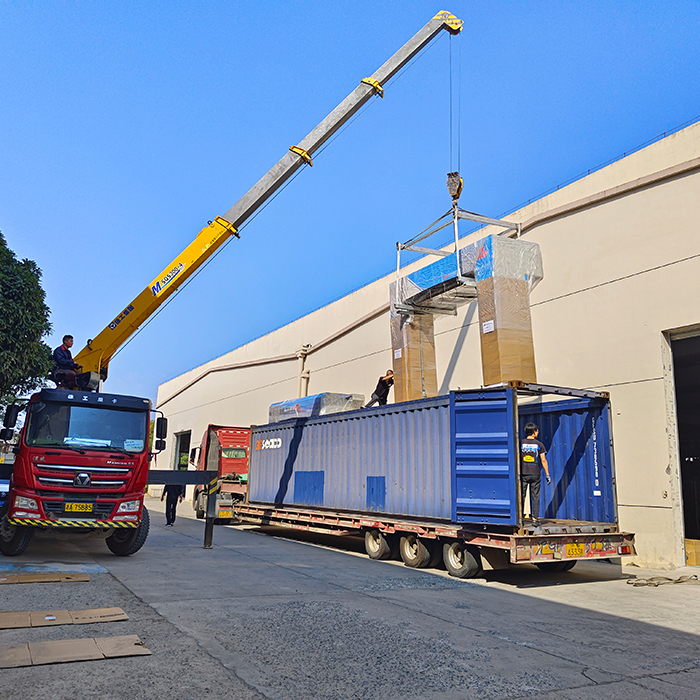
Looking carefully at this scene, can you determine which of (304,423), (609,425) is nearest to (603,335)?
(609,425)

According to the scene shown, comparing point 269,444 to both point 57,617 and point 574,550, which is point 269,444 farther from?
point 57,617

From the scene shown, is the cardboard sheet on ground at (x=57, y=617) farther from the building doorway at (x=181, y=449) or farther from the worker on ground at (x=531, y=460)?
the building doorway at (x=181, y=449)

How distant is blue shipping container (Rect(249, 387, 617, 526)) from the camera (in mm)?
9164

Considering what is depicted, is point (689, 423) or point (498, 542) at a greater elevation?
point (689, 423)

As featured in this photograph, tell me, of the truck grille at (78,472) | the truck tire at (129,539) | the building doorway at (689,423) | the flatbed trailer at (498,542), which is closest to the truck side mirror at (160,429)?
the truck grille at (78,472)

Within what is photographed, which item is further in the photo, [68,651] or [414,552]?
[414,552]

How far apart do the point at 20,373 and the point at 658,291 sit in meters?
15.3

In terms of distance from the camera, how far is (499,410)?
30.2 ft

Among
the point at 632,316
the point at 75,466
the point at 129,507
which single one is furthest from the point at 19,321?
the point at 632,316

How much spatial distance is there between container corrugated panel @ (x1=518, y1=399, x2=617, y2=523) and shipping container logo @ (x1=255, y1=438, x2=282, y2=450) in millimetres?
6738

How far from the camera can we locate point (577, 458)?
10680mm

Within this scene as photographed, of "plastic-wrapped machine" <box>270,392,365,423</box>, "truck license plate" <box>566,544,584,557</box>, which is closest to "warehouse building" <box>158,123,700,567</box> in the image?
"plastic-wrapped machine" <box>270,392,365,423</box>

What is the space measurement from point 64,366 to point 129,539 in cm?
323

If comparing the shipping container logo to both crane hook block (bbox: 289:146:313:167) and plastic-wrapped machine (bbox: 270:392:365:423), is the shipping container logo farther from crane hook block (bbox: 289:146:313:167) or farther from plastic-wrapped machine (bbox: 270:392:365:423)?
crane hook block (bbox: 289:146:313:167)
